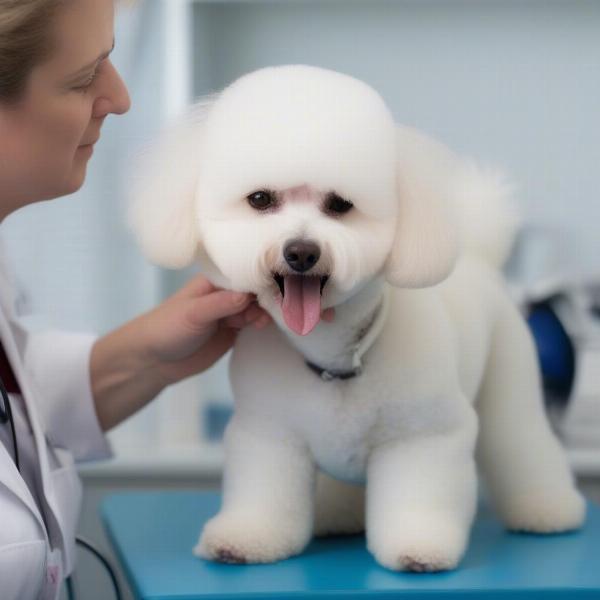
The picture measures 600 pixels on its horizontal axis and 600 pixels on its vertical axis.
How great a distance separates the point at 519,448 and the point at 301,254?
15.1 inches

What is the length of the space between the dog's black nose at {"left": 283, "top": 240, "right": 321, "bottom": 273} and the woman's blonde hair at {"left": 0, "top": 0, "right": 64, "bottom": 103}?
27 cm

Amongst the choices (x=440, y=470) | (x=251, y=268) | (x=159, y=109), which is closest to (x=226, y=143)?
(x=251, y=268)

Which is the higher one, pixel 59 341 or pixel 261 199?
pixel 261 199

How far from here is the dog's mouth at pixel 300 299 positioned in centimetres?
89

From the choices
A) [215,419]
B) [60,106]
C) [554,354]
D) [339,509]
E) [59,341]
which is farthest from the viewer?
[215,419]

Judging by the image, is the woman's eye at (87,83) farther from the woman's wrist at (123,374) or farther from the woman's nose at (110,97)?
the woman's wrist at (123,374)

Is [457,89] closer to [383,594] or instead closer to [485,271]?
[485,271]

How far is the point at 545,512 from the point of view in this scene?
3.62 feet

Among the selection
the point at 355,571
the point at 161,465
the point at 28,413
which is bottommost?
the point at 161,465

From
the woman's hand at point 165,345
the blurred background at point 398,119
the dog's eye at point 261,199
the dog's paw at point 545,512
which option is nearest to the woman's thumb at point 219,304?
the woman's hand at point 165,345

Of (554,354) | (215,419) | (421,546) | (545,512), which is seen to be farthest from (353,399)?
(215,419)

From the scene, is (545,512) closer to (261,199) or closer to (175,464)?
(261,199)

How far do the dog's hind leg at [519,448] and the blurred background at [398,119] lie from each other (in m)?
0.67

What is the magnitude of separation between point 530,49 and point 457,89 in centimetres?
14
